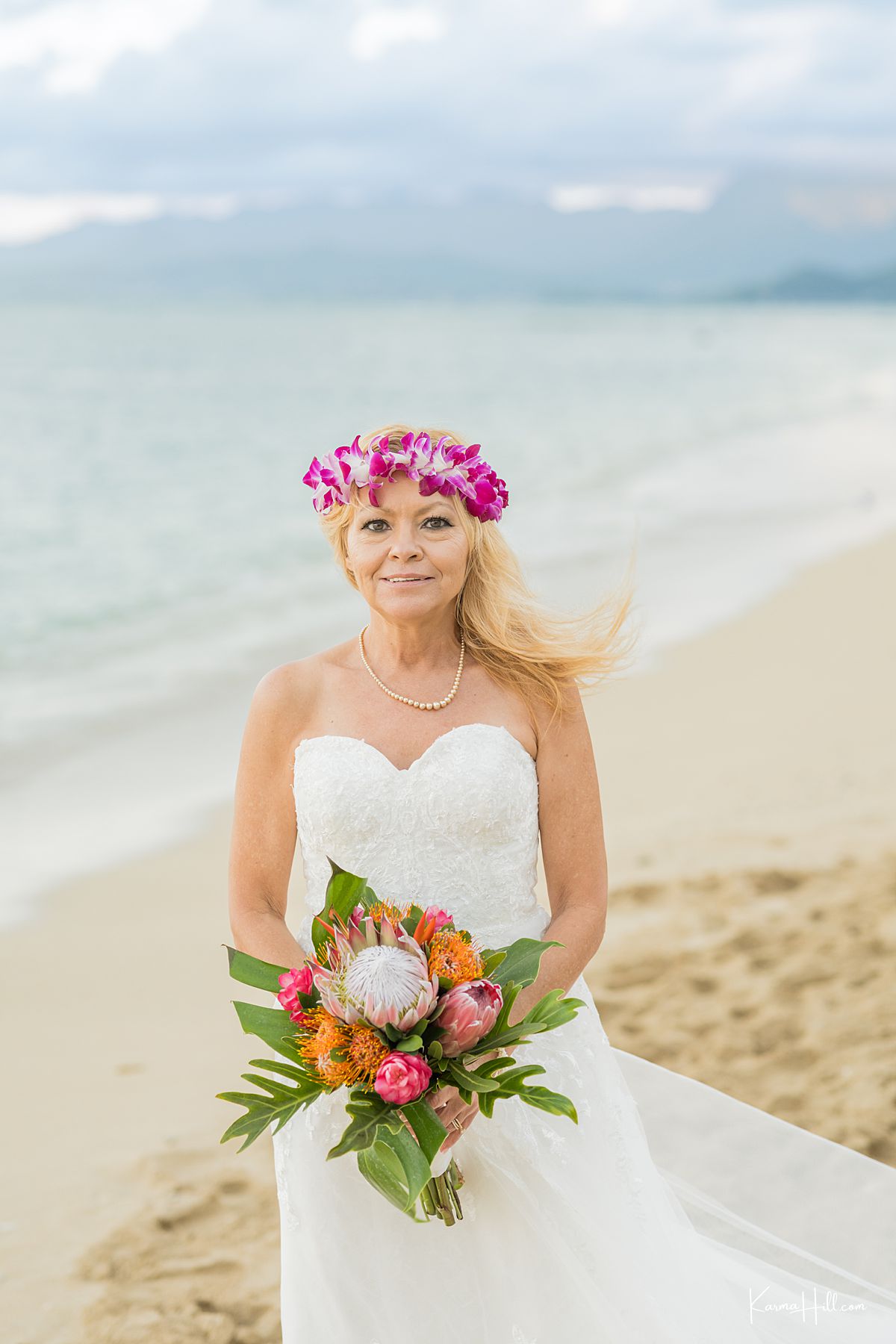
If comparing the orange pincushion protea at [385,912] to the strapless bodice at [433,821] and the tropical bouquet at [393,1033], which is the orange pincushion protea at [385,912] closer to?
the tropical bouquet at [393,1033]

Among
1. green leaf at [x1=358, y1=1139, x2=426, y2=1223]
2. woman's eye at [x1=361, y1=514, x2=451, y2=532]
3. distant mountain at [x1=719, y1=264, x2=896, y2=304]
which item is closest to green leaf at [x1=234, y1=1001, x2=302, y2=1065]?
green leaf at [x1=358, y1=1139, x2=426, y2=1223]

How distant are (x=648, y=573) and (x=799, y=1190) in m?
10.7

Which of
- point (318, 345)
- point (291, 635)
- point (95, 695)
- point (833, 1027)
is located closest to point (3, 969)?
point (833, 1027)

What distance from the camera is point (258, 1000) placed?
5434mm

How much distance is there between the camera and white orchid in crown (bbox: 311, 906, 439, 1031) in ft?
7.84

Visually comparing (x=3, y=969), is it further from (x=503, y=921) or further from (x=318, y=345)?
(x=318, y=345)

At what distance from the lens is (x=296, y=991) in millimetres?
2566

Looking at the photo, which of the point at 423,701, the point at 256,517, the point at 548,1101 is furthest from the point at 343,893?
the point at 256,517

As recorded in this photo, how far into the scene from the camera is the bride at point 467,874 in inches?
119

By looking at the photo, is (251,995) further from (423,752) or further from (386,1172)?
(386,1172)

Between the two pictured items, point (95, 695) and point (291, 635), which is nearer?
point (95, 695)

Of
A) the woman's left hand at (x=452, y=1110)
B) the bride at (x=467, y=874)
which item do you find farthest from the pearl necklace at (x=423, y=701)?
the woman's left hand at (x=452, y=1110)

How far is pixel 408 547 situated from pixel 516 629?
0.40 meters

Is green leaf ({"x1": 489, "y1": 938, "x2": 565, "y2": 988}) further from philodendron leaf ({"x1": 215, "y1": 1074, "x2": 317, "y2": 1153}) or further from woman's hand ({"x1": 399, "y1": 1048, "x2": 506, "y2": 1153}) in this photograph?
philodendron leaf ({"x1": 215, "y1": 1074, "x2": 317, "y2": 1153})
